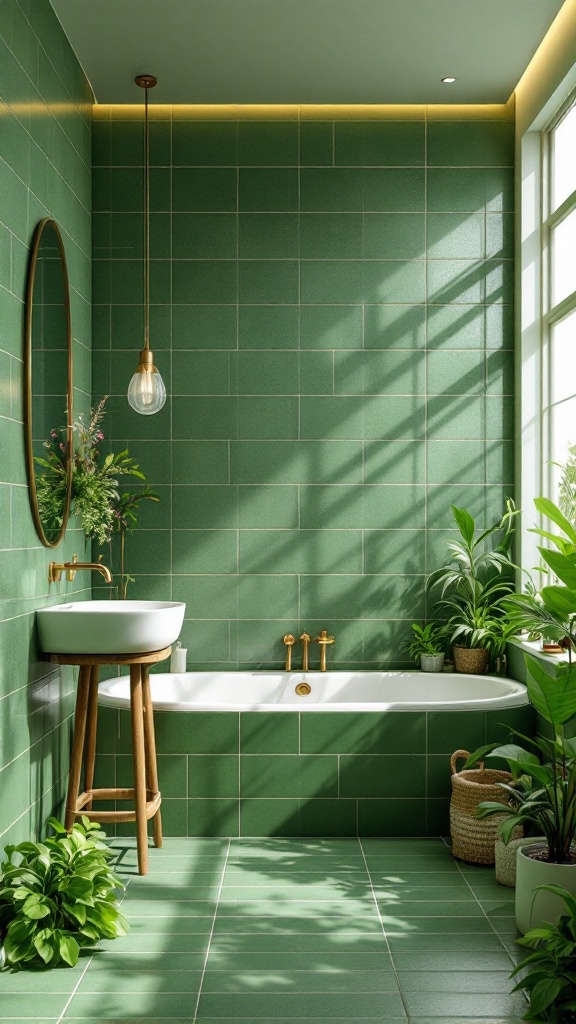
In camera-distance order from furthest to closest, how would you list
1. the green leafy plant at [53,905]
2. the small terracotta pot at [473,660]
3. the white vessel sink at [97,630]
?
the small terracotta pot at [473,660] < the white vessel sink at [97,630] < the green leafy plant at [53,905]

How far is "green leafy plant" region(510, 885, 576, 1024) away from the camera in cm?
237

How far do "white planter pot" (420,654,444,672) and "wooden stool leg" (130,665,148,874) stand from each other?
1.52m

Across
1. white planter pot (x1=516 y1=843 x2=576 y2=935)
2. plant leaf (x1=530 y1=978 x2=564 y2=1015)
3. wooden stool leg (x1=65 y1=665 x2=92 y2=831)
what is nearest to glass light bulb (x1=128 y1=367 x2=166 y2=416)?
wooden stool leg (x1=65 y1=665 x2=92 y2=831)

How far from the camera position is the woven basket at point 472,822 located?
355 centimetres

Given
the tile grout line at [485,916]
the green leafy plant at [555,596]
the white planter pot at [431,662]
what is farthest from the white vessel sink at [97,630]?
the white planter pot at [431,662]

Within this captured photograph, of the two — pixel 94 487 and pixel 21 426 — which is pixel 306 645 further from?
pixel 21 426

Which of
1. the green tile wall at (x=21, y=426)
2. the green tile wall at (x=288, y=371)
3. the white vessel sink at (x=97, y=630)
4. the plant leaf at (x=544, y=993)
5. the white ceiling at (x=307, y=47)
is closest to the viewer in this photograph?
the plant leaf at (x=544, y=993)

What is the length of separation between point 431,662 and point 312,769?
33.5 inches

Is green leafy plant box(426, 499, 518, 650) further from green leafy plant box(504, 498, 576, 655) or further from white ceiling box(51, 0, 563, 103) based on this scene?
white ceiling box(51, 0, 563, 103)

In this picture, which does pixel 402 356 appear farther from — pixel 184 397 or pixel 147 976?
pixel 147 976

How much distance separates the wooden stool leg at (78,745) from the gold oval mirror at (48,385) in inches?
21.1

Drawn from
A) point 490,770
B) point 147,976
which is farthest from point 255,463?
point 147,976

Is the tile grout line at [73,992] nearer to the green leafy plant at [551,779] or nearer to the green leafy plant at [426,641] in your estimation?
the green leafy plant at [551,779]

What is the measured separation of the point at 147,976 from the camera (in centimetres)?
266
